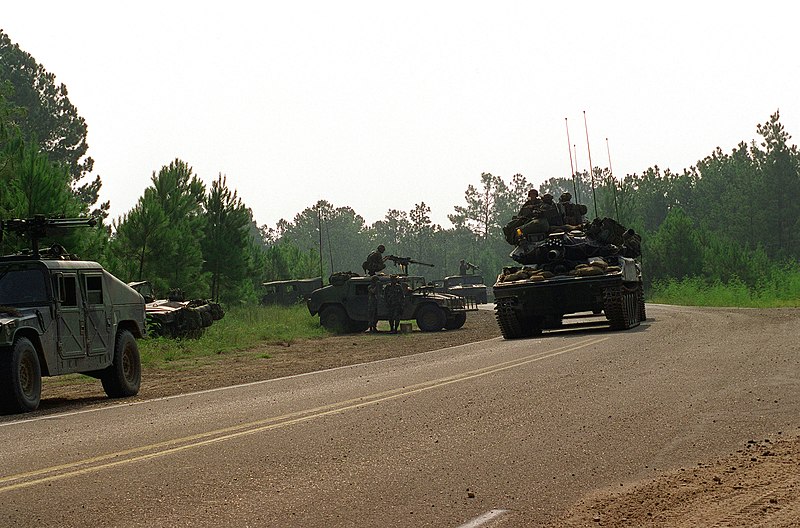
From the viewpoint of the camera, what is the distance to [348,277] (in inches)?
1362

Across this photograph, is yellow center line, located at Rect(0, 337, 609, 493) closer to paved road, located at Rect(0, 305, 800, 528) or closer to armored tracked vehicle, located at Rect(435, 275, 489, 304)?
paved road, located at Rect(0, 305, 800, 528)

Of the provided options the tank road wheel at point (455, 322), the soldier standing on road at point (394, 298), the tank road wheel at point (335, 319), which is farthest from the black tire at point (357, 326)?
the tank road wheel at point (455, 322)

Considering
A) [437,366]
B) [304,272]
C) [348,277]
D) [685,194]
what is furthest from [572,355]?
[685,194]

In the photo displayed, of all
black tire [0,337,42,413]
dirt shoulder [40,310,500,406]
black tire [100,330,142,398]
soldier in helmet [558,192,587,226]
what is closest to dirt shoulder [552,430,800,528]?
black tire [0,337,42,413]

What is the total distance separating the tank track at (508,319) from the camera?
79.0 ft

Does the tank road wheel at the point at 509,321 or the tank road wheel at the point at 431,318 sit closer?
the tank road wheel at the point at 509,321

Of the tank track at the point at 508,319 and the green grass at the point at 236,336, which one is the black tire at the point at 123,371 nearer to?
the green grass at the point at 236,336

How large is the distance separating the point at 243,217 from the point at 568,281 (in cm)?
2343

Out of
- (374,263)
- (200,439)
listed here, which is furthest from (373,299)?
(200,439)

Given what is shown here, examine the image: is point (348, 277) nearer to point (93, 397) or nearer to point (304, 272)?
point (93, 397)

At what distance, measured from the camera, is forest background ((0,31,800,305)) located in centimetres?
2877

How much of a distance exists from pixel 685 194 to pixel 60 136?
2420 inches

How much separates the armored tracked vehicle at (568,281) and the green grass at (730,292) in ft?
48.6

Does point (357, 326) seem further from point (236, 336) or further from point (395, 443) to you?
point (395, 443)
